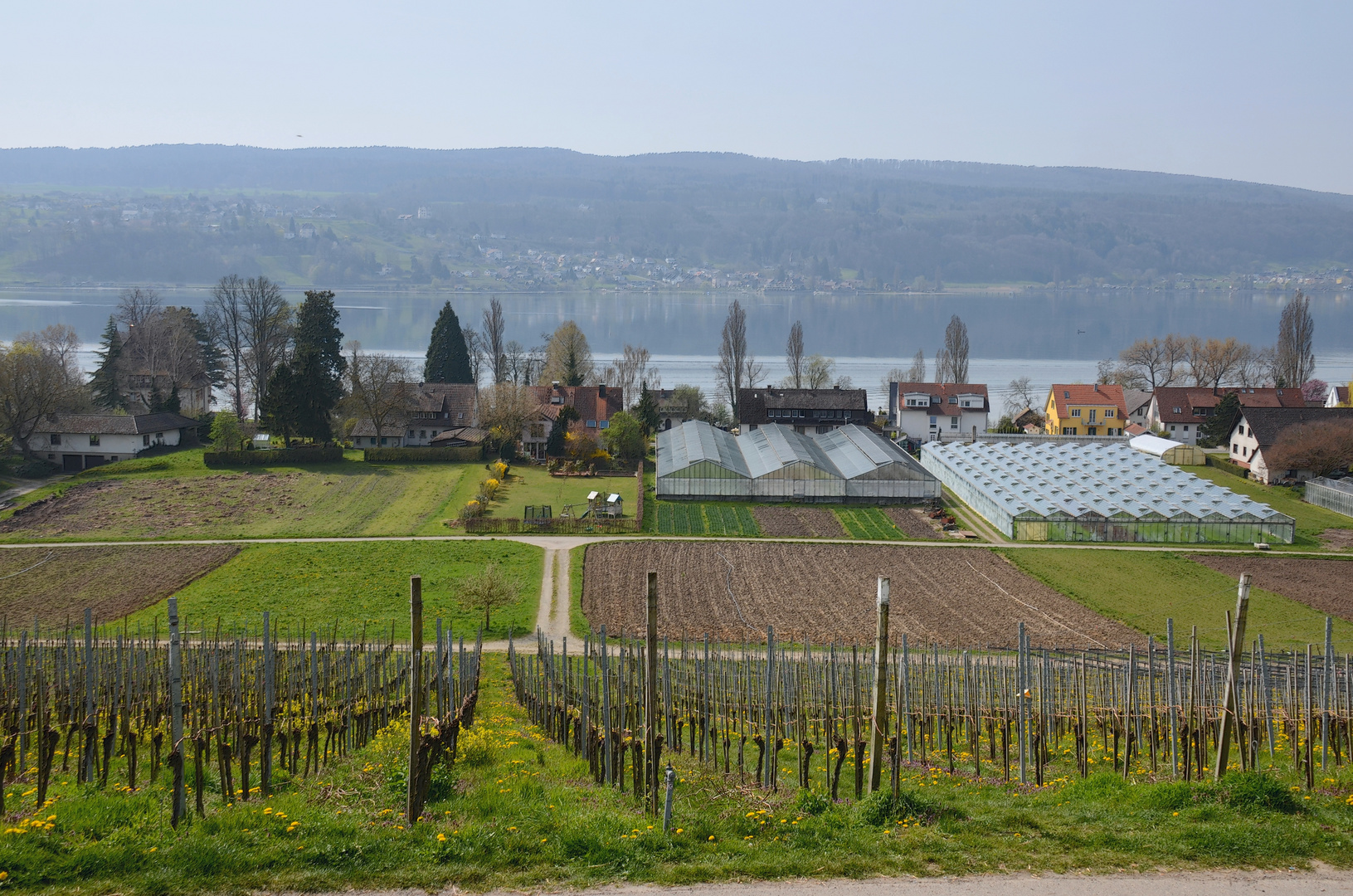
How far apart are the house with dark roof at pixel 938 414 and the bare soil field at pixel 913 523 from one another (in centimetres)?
2097

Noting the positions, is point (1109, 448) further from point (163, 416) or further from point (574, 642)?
point (163, 416)

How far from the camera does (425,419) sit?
205ft

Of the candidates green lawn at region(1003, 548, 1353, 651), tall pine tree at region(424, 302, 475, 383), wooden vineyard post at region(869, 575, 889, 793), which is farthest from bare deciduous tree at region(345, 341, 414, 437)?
wooden vineyard post at region(869, 575, 889, 793)

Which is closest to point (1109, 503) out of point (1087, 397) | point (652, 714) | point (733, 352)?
point (1087, 397)

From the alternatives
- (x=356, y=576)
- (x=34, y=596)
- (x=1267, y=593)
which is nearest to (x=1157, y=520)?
(x=1267, y=593)

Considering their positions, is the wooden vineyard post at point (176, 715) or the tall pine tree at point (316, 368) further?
the tall pine tree at point (316, 368)

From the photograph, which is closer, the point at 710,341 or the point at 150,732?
the point at 150,732

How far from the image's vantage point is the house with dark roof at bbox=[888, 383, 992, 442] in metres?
67.4

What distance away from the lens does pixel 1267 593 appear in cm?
3253

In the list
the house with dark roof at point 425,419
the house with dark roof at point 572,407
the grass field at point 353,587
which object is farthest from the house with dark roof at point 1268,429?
the house with dark roof at point 425,419

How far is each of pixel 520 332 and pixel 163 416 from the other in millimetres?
133550

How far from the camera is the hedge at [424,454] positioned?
5653 cm

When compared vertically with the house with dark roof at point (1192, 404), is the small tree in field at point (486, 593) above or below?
below

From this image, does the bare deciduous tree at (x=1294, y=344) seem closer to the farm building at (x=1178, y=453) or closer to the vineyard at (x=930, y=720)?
the farm building at (x=1178, y=453)
